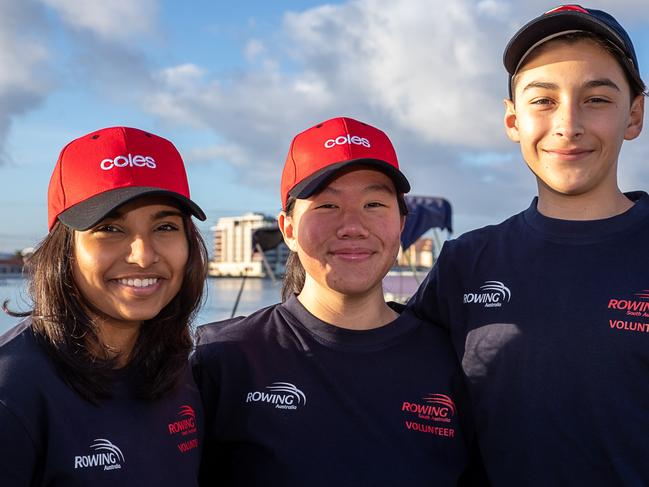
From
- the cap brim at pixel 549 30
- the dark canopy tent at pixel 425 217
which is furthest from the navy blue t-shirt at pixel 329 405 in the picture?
the dark canopy tent at pixel 425 217

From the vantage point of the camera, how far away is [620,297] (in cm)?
218

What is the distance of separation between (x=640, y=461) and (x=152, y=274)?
65.7 inches

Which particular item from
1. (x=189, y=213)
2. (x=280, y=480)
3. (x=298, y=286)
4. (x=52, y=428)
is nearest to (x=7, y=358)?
(x=52, y=428)

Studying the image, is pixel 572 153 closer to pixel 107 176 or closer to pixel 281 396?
pixel 281 396

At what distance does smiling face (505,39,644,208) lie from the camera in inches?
89.0

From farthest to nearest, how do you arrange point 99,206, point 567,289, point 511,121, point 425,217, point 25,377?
point 425,217 → point 511,121 → point 567,289 → point 99,206 → point 25,377

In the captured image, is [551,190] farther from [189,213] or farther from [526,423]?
[189,213]

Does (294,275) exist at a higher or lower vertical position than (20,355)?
higher

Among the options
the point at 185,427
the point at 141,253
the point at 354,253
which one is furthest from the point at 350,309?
the point at 141,253

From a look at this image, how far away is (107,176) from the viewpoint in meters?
2.05

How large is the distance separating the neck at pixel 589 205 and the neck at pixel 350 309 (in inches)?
28.7

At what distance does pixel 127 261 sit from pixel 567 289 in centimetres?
147

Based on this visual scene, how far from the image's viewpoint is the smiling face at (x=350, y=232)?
241cm

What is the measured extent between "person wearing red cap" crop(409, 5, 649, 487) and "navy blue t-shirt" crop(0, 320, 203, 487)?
3.60 ft
